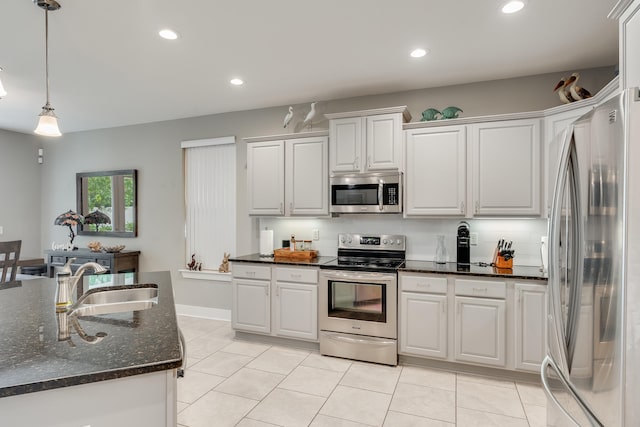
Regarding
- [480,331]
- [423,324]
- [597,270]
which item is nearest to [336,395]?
[423,324]

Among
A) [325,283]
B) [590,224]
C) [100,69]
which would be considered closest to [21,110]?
[100,69]

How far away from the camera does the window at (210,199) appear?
15.2 ft

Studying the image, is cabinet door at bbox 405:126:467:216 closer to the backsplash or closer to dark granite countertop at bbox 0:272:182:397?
the backsplash

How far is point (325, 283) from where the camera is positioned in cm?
344

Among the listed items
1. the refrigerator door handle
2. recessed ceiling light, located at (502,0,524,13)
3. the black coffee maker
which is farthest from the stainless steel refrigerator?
the black coffee maker

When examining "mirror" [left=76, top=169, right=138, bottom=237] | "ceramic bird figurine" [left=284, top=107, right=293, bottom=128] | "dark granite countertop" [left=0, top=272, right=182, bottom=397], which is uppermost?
"ceramic bird figurine" [left=284, top=107, right=293, bottom=128]

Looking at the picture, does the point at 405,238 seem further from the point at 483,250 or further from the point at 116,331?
the point at 116,331

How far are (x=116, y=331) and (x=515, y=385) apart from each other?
3.00m

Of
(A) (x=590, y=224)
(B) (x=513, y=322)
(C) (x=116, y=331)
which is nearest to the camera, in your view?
(A) (x=590, y=224)

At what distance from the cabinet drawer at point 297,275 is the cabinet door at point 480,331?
53.9 inches

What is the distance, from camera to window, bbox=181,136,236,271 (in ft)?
15.2

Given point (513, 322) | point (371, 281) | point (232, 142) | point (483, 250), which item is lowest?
point (513, 322)

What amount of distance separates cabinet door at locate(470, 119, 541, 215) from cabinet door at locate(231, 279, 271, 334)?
2.30 metres

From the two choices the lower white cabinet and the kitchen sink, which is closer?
the kitchen sink
